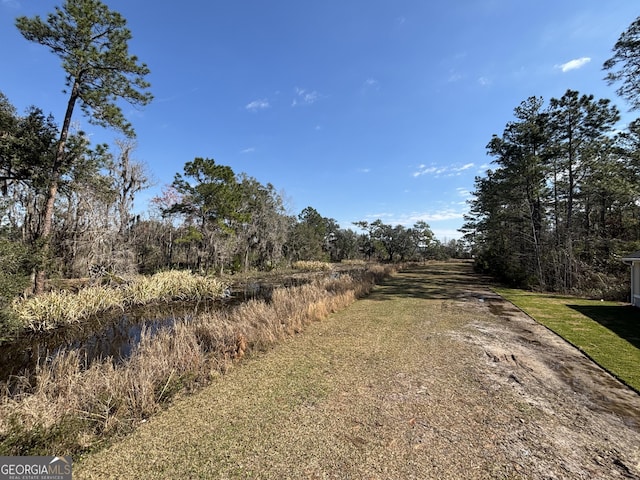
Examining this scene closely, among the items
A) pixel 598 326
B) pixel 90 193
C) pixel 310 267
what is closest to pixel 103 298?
pixel 90 193

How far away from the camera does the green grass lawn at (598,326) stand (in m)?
4.48

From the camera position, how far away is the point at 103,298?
877 centimetres

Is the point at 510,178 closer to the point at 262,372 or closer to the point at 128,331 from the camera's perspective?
the point at 262,372

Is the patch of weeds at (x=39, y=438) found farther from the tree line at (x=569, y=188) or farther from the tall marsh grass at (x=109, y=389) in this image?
the tree line at (x=569, y=188)

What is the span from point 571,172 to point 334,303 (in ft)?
46.7

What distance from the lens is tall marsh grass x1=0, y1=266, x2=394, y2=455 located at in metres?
→ 2.42

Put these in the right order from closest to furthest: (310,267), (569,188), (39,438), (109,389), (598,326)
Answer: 1. (39,438)
2. (109,389)
3. (598,326)
4. (569,188)
5. (310,267)

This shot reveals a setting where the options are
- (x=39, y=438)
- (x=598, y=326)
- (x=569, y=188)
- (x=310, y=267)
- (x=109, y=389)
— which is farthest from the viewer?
(x=310, y=267)

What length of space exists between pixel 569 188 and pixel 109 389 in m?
19.5

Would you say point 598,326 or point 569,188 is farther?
point 569,188

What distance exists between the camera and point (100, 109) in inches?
365

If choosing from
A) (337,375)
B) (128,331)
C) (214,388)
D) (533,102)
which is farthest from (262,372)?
(533,102)

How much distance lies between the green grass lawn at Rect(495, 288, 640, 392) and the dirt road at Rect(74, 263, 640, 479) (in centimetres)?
33

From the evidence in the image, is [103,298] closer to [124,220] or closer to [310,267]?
[124,220]
